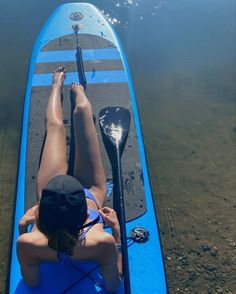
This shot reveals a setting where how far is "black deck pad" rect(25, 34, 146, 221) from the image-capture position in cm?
452

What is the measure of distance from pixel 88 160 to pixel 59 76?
2.06 metres

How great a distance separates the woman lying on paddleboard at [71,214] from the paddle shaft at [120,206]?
64 mm

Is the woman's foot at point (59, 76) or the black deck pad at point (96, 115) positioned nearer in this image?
the black deck pad at point (96, 115)

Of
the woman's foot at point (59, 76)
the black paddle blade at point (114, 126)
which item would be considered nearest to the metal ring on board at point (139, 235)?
the black paddle blade at point (114, 126)

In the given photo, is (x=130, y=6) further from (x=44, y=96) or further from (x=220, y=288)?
(x=220, y=288)

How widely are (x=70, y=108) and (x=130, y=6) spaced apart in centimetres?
427

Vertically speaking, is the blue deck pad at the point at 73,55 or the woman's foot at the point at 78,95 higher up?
the blue deck pad at the point at 73,55

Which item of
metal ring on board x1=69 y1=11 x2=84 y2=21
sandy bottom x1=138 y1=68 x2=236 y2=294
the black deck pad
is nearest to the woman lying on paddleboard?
the black deck pad

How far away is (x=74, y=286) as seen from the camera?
11.9 ft

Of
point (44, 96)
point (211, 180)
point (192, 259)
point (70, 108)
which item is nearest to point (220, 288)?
point (192, 259)

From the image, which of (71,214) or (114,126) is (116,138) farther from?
(71,214)

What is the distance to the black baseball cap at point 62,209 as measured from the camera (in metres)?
2.67

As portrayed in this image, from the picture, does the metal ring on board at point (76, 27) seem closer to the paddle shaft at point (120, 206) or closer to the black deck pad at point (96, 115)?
the black deck pad at point (96, 115)

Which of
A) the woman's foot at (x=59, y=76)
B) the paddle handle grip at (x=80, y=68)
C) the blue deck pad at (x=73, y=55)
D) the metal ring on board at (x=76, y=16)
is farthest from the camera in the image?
the metal ring on board at (x=76, y=16)
